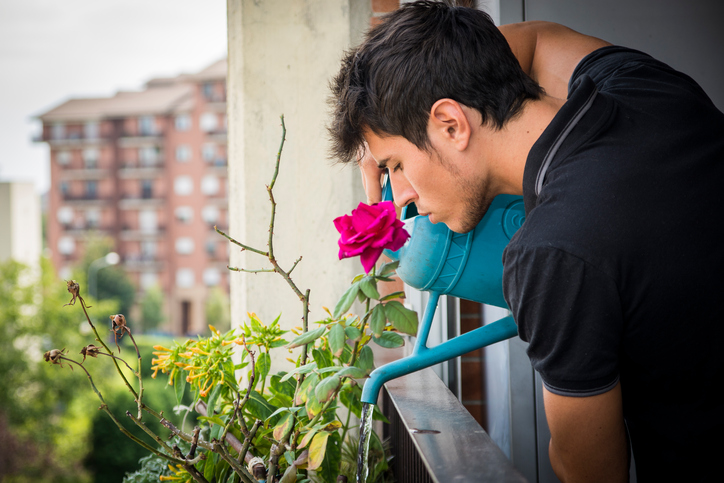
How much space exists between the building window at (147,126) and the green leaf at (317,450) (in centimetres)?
A: 4239

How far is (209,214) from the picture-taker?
1532 inches

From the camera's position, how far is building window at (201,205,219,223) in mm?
38906

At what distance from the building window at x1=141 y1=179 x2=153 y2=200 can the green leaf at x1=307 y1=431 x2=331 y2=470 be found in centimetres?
4121

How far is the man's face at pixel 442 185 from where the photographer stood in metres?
0.83

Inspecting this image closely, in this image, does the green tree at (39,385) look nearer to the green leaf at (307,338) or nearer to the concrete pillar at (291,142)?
the concrete pillar at (291,142)

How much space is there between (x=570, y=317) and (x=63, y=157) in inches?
1812

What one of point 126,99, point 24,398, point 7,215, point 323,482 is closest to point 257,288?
point 323,482

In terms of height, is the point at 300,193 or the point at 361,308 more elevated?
the point at 300,193

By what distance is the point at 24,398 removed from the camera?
22094mm

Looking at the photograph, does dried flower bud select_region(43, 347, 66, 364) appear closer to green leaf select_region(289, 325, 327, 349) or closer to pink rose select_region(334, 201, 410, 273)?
green leaf select_region(289, 325, 327, 349)

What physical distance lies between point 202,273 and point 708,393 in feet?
131

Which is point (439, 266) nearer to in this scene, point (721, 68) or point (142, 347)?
point (721, 68)

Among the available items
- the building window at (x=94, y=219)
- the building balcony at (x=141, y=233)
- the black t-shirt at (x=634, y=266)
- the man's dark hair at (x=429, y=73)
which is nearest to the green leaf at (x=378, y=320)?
the man's dark hair at (x=429, y=73)

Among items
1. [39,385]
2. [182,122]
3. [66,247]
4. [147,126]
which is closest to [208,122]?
[182,122]
